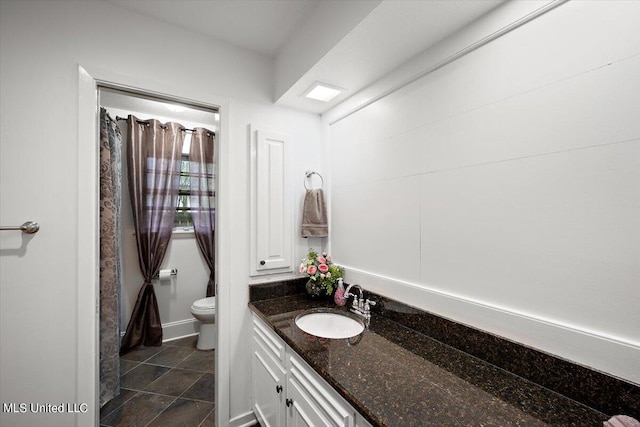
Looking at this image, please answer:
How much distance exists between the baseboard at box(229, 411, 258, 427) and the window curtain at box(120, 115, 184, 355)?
1.50m

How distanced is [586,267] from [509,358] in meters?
0.41

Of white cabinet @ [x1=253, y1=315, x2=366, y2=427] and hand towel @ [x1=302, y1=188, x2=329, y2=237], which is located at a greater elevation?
hand towel @ [x1=302, y1=188, x2=329, y2=237]

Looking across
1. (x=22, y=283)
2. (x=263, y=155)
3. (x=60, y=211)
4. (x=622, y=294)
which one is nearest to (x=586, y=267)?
(x=622, y=294)

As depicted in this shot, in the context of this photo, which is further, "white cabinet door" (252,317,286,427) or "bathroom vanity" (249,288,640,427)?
"white cabinet door" (252,317,286,427)

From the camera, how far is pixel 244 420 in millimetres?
1747

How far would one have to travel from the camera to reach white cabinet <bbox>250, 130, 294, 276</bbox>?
1.81 meters

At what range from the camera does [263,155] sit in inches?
71.7

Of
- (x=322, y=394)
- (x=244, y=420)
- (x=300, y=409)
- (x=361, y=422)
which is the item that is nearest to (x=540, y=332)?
(x=361, y=422)

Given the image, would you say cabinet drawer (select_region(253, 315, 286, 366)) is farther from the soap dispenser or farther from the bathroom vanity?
the soap dispenser

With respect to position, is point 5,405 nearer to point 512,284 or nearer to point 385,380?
point 385,380

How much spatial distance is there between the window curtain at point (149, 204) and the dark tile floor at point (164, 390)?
0.79 ft

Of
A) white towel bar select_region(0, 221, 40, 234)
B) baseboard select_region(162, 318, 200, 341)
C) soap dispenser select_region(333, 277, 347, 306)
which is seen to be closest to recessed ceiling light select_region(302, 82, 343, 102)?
soap dispenser select_region(333, 277, 347, 306)

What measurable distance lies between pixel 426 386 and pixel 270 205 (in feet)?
4.47

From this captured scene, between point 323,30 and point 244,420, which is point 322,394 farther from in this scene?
point 323,30
